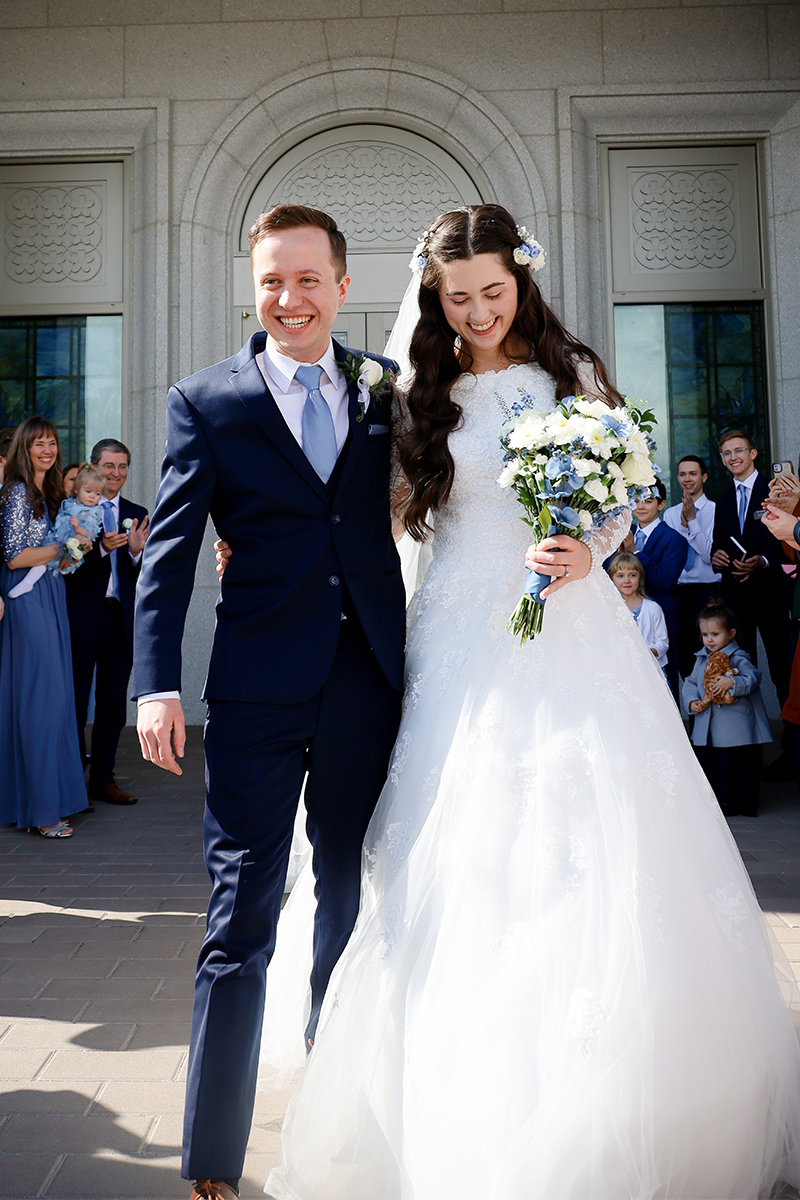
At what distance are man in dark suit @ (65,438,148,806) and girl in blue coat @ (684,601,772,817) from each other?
145 inches

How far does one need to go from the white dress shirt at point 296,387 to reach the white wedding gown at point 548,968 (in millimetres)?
646

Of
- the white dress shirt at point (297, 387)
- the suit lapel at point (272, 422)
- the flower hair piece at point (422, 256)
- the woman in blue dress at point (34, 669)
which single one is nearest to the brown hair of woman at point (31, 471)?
the woman in blue dress at point (34, 669)

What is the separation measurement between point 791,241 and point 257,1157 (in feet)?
30.4

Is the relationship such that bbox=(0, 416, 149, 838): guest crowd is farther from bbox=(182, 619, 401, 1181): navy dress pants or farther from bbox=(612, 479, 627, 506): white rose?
bbox=(612, 479, 627, 506): white rose

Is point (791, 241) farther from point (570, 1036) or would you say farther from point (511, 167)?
point (570, 1036)

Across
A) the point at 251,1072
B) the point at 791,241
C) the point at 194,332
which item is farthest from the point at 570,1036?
the point at 791,241

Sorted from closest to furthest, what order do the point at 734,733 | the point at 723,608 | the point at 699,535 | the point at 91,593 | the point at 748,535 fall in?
the point at 734,733
the point at 723,608
the point at 91,593
the point at 748,535
the point at 699,535

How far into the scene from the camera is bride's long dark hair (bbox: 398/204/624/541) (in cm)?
Answer: 285

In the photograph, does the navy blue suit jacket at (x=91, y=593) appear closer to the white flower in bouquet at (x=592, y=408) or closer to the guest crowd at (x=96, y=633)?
the guest crowd at (x=96, y=633)

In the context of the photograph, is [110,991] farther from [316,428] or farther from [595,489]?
[595,489]

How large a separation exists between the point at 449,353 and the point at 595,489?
0.82 m

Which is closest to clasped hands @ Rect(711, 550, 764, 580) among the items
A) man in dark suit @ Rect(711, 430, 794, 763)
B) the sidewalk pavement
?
man in dark suit @ Rect(711, 430, 794, 763)

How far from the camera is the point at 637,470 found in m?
2.67

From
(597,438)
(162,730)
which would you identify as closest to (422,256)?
(597,438)
